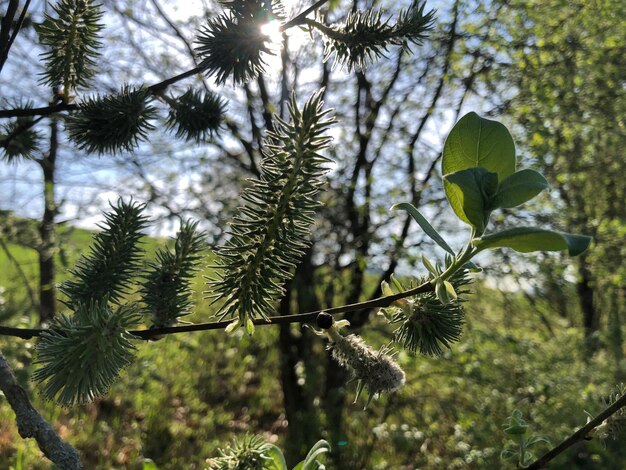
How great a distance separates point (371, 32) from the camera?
Result: 2.79ft

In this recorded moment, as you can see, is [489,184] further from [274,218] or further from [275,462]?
[275,462]

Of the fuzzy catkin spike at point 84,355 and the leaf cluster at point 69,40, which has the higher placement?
the leaf cluster at point 69,40

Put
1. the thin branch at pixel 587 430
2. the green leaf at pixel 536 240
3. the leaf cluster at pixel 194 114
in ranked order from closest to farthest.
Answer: the green leaf at pixel 536 240
the thin branch at pixel 587 430
the leaf cluster at pixel 194 114

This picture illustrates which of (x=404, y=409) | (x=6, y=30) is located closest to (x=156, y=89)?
(x=6, y=30)

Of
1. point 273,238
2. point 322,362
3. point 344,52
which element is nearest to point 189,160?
point 322,362

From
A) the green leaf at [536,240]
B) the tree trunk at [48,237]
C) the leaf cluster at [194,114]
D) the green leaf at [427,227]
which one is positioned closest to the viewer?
the green leaf at [536,240]

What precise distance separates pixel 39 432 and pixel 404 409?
12.3 ft

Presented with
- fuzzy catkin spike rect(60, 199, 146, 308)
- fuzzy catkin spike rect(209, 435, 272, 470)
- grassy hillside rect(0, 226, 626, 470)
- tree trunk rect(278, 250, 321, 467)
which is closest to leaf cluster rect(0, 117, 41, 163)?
fuzzy catkin spike rect(60, 199, 146, 308)

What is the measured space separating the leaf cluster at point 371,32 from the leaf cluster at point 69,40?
40 centimetres

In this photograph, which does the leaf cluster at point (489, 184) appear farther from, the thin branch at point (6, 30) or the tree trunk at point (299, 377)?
the tree trunk at point (299, 377)

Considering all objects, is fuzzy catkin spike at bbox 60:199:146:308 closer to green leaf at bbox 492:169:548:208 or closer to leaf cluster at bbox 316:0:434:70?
leaf cluster at bbox 316:0:434:70

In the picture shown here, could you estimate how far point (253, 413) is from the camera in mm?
4555

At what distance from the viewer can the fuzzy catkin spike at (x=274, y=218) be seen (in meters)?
0.60

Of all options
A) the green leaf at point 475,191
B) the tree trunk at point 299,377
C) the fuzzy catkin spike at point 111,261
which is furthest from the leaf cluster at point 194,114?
the tree trunk at point 299,377
